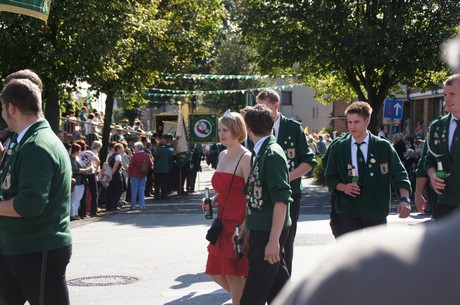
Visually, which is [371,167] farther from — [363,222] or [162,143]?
[162,143]

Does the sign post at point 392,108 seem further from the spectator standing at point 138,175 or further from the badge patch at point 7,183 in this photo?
the badge patch at point 7,183

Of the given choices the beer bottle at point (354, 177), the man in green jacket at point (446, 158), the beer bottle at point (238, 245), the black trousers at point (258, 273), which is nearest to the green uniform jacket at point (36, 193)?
the black trousers at point (258, 273)

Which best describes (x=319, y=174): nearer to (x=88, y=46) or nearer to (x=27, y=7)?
(x=88, y=46)

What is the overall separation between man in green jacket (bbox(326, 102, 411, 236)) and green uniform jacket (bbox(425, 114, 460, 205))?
0.31 meters

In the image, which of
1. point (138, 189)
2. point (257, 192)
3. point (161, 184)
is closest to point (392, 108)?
point (161, 184)

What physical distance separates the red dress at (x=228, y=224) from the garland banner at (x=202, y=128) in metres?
20.9

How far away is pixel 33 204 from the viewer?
193 inches

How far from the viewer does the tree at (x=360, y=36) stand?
28.3 meters

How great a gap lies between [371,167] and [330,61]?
73.0ft

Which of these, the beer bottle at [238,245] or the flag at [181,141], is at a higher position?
the flag at [181,141]

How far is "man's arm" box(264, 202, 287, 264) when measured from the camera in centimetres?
580

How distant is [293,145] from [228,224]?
56.7 inches

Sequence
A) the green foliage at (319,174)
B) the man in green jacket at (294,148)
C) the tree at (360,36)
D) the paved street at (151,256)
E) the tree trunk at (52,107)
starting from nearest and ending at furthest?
the man in green jacket at (294,148)
the paved street at (151,256)
the tree trunk at (52,107)
the tree at (360,36)
the green foliage at (319,174)

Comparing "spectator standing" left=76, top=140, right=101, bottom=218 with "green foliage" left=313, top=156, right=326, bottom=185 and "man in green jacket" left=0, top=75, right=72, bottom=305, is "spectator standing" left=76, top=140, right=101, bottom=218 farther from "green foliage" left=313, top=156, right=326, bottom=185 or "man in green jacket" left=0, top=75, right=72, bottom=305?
"man in green jacket" left=0, top=75, right=72, bottom=305
